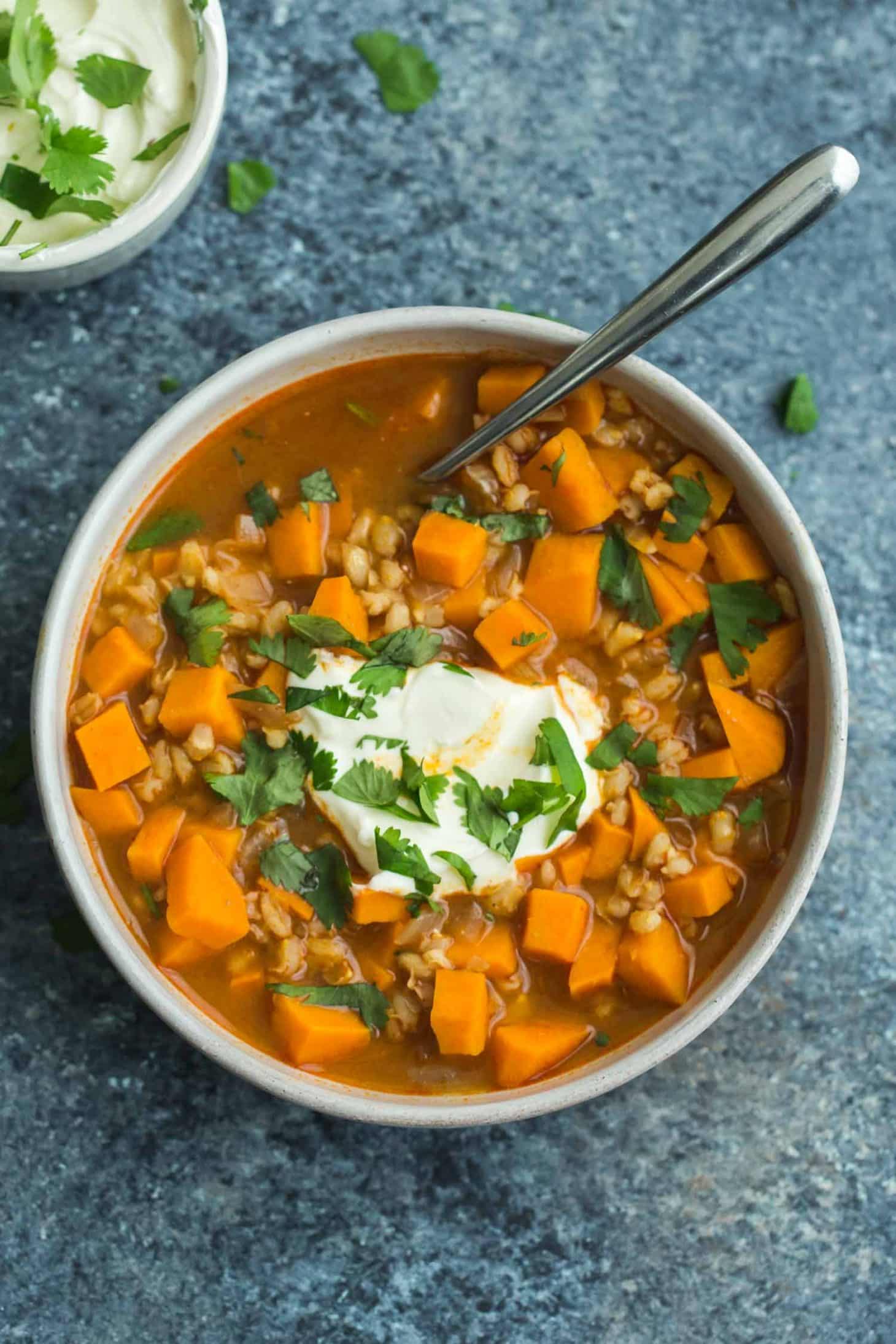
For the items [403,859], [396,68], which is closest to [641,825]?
[403,859]

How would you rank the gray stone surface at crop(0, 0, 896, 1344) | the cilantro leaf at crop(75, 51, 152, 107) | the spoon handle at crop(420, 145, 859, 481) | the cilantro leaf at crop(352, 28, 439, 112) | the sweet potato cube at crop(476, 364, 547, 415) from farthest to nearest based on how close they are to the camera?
the cilantro leaf at crop(352, 28, 439, 112) → the gray stone surface at crop(0, 0, 896, 1344) → the cilantro leaf at crop(75, 51, 152, 107) → the sweet potato cube at crop(476, 364, 547, 415) → the spoon handle at crop(420, 145, 859, 481)

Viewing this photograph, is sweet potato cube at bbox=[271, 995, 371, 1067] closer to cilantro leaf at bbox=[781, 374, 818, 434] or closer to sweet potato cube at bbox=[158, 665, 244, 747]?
sweet potato cube at bbox=[158, 665, 244, 747]

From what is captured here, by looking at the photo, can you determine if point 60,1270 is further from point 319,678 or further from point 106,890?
point 319,678

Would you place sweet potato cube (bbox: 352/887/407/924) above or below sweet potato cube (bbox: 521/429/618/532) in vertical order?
below

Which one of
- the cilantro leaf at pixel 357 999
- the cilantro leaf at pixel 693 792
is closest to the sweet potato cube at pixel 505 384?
the cilantro leaf at pixel 693 792

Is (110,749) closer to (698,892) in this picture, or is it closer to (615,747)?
(615,747)

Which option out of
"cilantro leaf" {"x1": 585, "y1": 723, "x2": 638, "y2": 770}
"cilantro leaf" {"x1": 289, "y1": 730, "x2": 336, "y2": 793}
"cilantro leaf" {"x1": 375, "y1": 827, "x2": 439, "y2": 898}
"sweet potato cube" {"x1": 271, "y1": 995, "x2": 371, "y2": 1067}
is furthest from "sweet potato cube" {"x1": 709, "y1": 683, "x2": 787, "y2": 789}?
"sweet potato cube" {"x1": 271, "y1": 995, "x2": 371, "y2": 1067}
